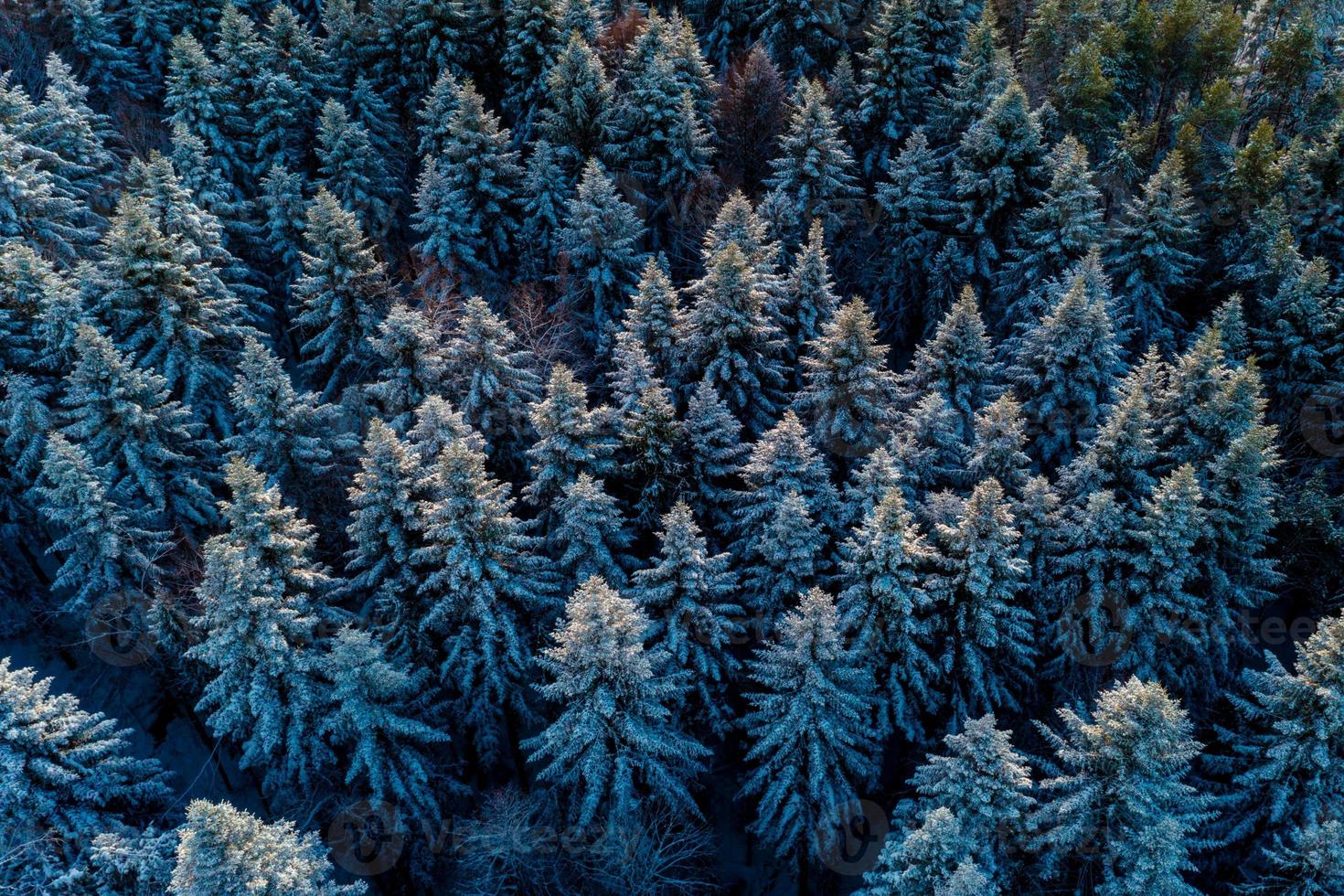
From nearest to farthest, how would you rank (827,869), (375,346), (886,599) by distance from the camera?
(886,599)
(827,869)
(375,346)

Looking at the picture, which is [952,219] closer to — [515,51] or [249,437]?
[515,51]

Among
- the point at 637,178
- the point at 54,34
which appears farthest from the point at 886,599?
the point at 54,34

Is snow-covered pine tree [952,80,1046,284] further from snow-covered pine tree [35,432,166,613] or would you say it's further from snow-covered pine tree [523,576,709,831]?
snow-covered pine tree [35,432,166,613]

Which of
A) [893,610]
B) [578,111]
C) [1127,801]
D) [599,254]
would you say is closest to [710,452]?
[893,610]

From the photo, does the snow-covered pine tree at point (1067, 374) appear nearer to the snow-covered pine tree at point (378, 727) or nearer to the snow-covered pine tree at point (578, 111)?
the snow-covered pine tree at point (578, 111)

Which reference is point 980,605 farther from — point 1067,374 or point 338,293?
point 338,293

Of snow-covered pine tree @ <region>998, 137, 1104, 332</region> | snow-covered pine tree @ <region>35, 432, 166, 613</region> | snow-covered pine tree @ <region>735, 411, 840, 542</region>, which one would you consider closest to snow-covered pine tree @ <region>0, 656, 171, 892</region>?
snow-covered pine tree @ <region>35, 432, 166, 613</region>

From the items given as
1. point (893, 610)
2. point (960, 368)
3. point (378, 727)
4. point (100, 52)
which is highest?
point (100, 52)
